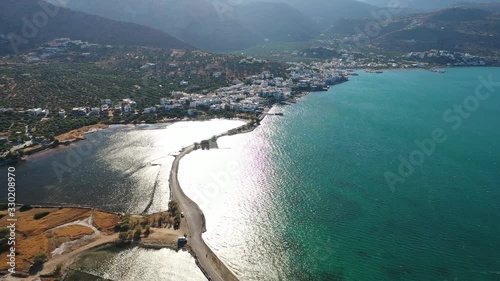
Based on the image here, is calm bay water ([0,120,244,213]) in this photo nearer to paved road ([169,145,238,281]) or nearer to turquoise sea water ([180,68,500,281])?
paved road ([169,145,238,281])

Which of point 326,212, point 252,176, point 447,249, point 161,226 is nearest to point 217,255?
point 161,226

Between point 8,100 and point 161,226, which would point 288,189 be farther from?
point 8,100

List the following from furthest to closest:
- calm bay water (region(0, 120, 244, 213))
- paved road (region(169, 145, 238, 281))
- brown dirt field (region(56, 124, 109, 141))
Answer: brown dirt field (region(56, 124, 109, 141)) → calm bay water (region(0, 120, 244, 213)) → paved road (region(169, 145, 238, 281))

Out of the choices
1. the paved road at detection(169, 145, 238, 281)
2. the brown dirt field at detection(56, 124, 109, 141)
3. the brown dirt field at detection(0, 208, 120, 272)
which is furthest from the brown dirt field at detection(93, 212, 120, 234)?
the brown dirt field at detection(56, 124, 109, 141)

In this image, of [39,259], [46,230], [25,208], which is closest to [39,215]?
[46,230]

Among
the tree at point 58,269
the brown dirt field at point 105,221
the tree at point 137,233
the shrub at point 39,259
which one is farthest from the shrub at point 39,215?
the tree at point 137,233
